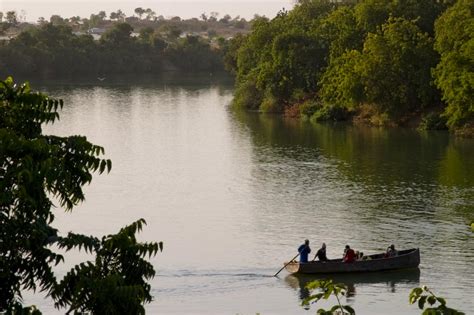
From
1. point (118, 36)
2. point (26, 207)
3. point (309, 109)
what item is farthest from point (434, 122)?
point (118, 36)

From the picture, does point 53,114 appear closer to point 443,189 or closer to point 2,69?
point 443,189

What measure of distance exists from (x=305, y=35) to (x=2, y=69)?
56.5m

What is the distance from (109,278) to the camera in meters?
14.6

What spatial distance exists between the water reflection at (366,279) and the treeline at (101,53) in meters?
101

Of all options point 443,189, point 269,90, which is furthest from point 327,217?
point 269,90

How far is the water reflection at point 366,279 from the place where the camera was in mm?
35250

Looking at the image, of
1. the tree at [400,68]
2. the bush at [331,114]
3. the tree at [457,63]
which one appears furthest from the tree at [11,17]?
the tree at [457,63]

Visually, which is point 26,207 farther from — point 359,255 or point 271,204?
point 271,204

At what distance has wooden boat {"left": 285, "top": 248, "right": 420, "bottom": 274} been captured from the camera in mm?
35844

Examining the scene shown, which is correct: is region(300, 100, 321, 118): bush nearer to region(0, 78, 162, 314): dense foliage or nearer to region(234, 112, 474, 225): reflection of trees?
region(234, 112, 474, 225): reflection of trees

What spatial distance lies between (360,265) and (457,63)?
34.8 metres

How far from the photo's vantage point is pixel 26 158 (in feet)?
49.1

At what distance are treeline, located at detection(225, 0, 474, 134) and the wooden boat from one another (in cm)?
3208

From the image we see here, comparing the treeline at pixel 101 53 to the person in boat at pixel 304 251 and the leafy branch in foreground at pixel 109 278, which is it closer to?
the person in boat at pixel 304 251
